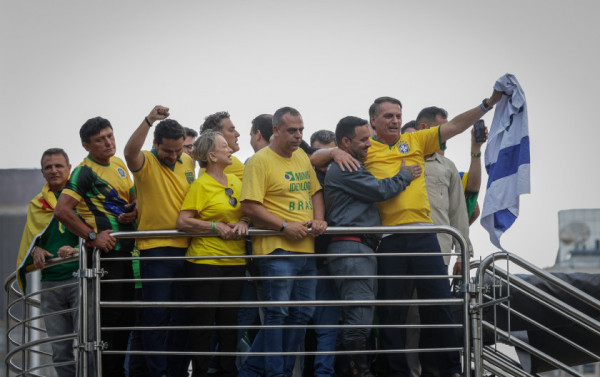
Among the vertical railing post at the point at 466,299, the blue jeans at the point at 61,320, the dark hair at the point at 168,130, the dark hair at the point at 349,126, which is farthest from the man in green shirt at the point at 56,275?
the vertical railing post at the point at 466,299

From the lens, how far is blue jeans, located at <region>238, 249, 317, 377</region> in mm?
6508

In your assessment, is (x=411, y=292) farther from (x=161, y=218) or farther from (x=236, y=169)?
(x=161, y=218)

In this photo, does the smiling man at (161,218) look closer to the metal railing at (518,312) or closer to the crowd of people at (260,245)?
the crowd of people at (260,245)

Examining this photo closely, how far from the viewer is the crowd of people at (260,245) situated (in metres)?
6.64

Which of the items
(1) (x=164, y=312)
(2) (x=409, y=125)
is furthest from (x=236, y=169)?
(2) (x=409, y=125)

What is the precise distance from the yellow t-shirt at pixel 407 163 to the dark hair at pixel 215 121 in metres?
1.34

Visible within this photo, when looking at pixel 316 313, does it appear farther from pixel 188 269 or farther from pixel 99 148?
pixel 99 148

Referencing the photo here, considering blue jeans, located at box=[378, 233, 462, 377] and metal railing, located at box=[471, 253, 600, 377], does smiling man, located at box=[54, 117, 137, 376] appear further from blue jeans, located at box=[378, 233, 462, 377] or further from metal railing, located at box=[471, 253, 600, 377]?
metal railing, located at box=[471, 253, 600, 377]

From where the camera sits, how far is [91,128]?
23.0ft

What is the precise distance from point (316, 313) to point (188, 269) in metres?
1.01

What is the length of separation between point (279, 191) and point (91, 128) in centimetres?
151

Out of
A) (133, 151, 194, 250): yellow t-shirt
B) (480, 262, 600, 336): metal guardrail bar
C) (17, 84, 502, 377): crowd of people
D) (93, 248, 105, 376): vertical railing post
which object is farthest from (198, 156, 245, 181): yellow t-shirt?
(480, 262, 600, 336): metal guardrail bar

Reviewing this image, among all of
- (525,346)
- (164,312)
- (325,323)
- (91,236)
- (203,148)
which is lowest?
(525,346)

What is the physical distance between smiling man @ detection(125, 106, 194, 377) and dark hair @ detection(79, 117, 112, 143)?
0.31 m
